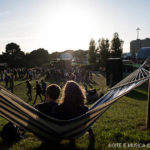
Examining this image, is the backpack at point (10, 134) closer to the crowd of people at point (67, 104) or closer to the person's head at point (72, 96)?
the crowd of people at point (67, 104)

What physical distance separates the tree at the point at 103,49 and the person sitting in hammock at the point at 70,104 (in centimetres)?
4168

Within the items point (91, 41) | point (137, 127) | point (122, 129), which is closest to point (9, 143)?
point (122, 129)

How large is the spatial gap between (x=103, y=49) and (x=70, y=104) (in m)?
44.7

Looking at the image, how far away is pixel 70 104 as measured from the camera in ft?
9.21

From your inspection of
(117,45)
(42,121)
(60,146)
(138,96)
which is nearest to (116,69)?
(138,96)

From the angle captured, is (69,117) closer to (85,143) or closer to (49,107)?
(49,107)

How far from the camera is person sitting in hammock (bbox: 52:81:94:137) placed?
2.78m

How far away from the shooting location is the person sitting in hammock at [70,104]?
9.14 ft

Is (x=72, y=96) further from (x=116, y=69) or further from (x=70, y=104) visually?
(x=116, y=69)

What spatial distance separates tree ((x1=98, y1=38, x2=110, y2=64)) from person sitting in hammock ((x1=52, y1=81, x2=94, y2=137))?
41.7 metres

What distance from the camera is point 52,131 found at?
2.78 m

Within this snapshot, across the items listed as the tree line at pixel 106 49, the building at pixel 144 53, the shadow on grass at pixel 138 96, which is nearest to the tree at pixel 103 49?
the tree line at pixel 106 49

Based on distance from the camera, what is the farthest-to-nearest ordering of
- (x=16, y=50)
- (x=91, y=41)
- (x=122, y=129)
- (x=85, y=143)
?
(x=16, y=50), (x=91, y=41), (x=122, y=129), (x=85, y=143)

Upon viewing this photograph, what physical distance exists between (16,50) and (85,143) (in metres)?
71.6
